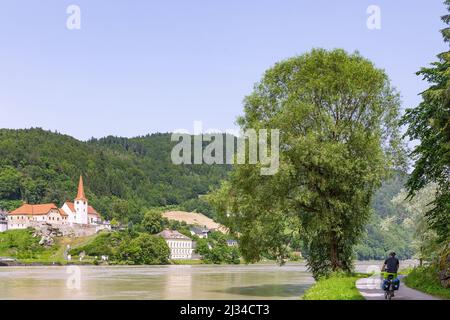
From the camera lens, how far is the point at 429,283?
25.6m

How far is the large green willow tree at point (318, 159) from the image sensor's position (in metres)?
34.7

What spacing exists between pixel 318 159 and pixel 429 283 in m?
10.4

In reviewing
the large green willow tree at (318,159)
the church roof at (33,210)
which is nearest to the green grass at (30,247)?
the church roof at (33,210)

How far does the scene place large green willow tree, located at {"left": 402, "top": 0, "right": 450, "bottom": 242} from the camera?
26.7 metres

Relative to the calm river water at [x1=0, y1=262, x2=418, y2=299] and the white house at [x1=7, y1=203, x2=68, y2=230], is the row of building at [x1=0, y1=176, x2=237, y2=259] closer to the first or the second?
the white house at [x1=7, y1=203, x2=68, y2=230]

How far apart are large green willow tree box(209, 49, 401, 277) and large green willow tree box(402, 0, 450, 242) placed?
182 inches

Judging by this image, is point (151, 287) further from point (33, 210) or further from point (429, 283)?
point (33, 210)

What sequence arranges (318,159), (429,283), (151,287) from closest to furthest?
(429,283), (318,159), (151,287)

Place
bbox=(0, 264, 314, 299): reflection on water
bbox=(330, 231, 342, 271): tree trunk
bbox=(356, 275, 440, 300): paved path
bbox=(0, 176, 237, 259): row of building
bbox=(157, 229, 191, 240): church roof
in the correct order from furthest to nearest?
bbox=(157, 229, 191, 240): church roof → bbox=(0, 176, 237, 259): row of building → bbox=(0, 264, 314, 299): reflection on water → bbox=(330, 231, 342, 271): tree trunk → bbox=(356, 275, 440, 300): paved path

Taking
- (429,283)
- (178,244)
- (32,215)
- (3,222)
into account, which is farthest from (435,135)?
(3,222)

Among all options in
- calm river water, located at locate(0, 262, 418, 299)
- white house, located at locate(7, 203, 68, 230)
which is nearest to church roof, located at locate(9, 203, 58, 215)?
white house, located at locate(7, 203, 68, 230)

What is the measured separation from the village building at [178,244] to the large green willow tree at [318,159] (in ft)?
426
